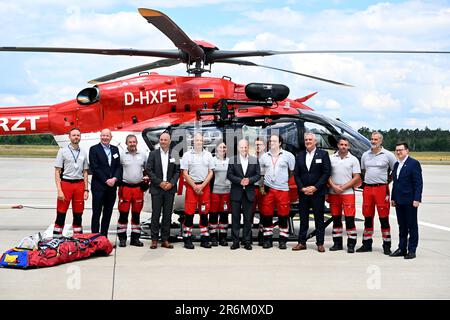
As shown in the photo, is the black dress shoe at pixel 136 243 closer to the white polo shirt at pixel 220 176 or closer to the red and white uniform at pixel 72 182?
the red and white uniform at pixel 72 182

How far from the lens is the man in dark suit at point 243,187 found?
9094 mm

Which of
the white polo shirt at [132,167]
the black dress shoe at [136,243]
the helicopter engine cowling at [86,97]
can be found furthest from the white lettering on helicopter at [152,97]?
the black dress shoe at [136,243]

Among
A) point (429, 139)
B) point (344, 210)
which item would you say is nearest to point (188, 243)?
point (344, 210)

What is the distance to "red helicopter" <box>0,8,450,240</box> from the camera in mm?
10352

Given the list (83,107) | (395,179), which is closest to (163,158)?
(83,107)

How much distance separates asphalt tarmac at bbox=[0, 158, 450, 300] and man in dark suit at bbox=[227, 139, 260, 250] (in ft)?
0.91

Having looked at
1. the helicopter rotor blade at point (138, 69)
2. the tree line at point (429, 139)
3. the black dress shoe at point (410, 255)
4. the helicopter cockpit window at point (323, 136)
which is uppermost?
the helicopter rotor blade at point (138, 69)

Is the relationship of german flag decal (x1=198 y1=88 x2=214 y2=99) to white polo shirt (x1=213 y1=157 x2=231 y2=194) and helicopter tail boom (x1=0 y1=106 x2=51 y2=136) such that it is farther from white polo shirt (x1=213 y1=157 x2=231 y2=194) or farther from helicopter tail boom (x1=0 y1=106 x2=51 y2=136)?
helicopter tail boom (x1=0 y1=106 x2=51 y2=136)

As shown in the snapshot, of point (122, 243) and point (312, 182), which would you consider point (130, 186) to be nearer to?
point (122, 243)

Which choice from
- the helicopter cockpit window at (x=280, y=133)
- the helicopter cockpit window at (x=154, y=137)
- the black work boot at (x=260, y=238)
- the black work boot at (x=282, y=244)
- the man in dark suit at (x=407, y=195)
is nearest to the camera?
the man in dark suit at (x=407, y=195)

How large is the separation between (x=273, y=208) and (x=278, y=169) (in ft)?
1.96

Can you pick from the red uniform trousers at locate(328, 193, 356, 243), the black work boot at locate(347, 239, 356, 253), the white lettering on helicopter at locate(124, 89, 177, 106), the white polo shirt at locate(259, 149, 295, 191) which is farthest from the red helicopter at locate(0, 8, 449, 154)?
the black work boot at locate(347, 239, 356, 253)
